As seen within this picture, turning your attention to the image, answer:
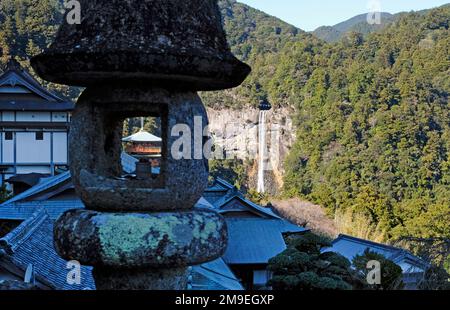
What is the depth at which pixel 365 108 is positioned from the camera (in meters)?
51.9

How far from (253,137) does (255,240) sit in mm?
58390

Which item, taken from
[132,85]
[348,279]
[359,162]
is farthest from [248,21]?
[132,85]

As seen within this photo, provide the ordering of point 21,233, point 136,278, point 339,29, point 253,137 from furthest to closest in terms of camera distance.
A: point 339,29 → point 253,137 → point 21,233 → point 136,278

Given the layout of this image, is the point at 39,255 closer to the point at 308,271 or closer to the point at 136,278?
the point at 308,271

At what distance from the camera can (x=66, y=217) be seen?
2594 millimetres

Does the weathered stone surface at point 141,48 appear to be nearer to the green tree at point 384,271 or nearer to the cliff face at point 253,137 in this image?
the green tree at point 384,271

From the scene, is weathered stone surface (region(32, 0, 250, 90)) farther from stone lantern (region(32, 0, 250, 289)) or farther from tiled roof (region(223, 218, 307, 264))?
tiled roof (region(223, 218, 307, 264))

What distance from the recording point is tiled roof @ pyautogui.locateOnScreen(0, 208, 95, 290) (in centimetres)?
606

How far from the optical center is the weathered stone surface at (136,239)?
7.84 ft

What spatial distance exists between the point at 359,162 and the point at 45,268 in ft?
142

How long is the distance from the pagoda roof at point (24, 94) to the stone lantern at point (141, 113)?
1658cm

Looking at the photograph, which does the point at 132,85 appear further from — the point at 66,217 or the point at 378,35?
the point at 378,35

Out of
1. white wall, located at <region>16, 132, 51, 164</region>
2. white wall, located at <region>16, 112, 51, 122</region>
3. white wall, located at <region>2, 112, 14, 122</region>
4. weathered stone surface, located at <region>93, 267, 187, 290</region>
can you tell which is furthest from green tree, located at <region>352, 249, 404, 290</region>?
white wall, located at <region>2, 112, 14, 122</region>

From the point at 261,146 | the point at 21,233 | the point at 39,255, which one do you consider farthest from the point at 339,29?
the point at 39,255
